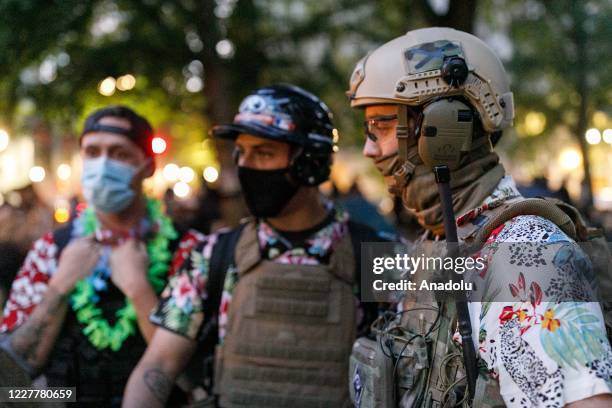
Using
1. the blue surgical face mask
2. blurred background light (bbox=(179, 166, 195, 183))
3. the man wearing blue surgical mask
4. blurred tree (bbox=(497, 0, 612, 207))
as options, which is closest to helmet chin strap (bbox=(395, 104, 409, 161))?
the man wearing blue surgical mask

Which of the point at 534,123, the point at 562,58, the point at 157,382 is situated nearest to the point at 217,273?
the point at 157,382

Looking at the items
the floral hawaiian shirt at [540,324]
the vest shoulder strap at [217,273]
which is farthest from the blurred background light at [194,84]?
the floral hawaiian shirt at [540,324]

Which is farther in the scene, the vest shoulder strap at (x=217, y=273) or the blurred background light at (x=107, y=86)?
the blurred background light at (x=107, y=86)

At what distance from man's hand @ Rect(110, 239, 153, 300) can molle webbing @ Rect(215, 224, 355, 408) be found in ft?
2.26

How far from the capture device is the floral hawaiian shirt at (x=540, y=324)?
172 cm

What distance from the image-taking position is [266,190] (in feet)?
11.6

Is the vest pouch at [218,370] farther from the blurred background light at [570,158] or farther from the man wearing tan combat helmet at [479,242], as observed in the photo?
the blurred background light at [570,158]

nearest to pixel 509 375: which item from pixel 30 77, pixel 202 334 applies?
pixel 202 334

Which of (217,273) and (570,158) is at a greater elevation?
(570,158)

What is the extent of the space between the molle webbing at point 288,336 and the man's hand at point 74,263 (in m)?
0.97

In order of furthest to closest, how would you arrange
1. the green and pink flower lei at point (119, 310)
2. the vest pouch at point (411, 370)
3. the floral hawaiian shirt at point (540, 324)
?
the green and pink flower lei at point (119, 310) < the vest pouch at point (411, 370) < the floral hawaiian shirt at point (540, 324)

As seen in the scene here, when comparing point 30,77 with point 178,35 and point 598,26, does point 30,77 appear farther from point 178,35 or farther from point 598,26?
point 598,26

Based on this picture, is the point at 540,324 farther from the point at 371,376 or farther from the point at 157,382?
the point at 157,382

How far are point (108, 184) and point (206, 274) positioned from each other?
955mm
